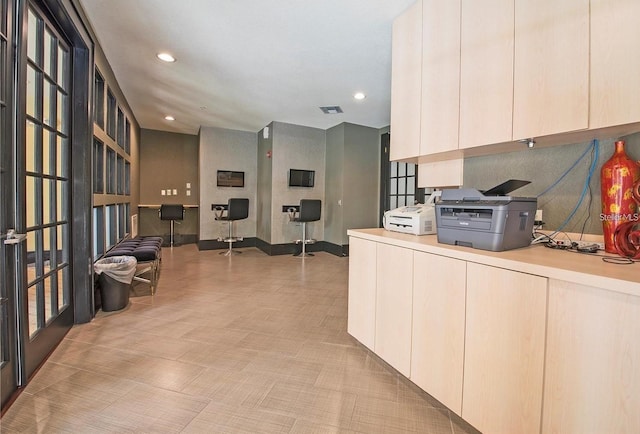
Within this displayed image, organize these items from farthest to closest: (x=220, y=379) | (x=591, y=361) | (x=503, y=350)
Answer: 1. (x=220, y=379)
2. (x=503, y=350)
3. (x=591, y=361)

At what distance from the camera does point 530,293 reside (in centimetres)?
116

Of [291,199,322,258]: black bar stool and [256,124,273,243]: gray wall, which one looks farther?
[256,124,273,243]: gray wall

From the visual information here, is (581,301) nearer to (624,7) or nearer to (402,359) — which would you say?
(402,359)

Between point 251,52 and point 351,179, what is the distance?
10.9 ft

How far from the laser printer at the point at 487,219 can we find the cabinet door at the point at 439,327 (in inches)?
6.5

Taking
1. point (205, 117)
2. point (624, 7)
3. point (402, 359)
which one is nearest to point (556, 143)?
point (624, 7)

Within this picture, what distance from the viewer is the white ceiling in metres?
2.45

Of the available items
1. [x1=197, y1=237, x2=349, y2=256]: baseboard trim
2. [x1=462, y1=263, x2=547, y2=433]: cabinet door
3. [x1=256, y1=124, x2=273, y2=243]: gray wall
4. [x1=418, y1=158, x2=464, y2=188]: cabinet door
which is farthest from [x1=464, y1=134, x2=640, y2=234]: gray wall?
[x1=256, y1=124, x2=273, y2=243]: gray wall

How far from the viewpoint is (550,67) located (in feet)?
4.78

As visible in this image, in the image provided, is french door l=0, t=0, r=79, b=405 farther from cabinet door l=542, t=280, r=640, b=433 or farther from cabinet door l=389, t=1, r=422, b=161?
cabinet door l=542, t=280, r=640, b=433

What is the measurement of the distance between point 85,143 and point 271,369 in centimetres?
252

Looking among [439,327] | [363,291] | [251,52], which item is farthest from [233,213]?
[439,327]

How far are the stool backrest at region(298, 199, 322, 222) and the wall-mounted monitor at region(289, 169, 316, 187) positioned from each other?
611 mm

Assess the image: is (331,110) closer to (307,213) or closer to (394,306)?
(307,213)
